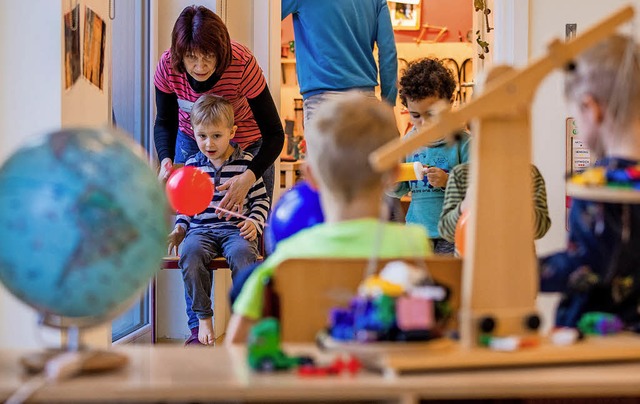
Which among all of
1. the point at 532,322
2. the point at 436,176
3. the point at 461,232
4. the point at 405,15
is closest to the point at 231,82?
the point at 436,176

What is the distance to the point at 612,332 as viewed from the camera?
1730 mm

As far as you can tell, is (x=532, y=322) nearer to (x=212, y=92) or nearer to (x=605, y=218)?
(x=605, y=218)

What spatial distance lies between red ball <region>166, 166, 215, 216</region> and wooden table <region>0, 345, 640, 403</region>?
2.53 meters

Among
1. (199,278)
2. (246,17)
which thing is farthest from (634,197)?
Result: (246,17)

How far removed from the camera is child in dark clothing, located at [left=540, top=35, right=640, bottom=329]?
181 cm

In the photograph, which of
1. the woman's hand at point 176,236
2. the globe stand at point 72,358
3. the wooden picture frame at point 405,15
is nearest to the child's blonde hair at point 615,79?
the globe stand at point 72,358

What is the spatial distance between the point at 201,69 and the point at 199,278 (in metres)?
0.93

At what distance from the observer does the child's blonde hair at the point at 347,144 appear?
1776mm

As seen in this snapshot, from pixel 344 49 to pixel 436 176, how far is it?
4.00ft

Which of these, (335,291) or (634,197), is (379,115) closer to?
(335,291)

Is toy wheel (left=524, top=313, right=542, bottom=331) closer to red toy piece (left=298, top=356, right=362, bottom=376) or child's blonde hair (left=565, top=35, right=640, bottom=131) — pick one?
red toy piece (left=298, top=356, right=362, bottom=376)

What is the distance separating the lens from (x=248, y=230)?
14.0 feet

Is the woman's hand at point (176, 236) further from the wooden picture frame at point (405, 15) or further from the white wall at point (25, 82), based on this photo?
the wooden picture frame at point (405, 15)

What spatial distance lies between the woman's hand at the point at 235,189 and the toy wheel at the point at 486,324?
2.74 m
